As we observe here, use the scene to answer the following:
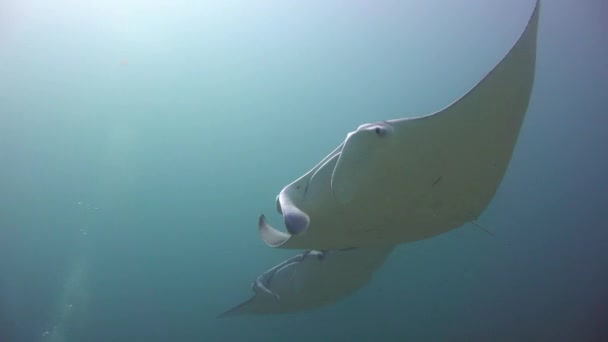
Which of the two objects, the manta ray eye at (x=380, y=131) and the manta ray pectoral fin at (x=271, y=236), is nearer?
the manta ray eye at (x=380, y=131)

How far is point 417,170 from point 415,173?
0.08 ft

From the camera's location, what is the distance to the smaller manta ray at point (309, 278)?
3709 millimetres

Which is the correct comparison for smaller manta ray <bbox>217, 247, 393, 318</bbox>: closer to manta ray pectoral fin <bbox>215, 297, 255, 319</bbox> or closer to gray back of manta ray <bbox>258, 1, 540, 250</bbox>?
manta ray pectoral fin <bbox>215, 297, 255, 319</bbox>

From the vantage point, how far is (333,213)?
95.6 inches

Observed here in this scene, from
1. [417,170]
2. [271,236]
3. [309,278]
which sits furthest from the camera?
[309,278]

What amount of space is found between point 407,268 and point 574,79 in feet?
25.4

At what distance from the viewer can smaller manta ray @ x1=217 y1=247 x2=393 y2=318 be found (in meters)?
3.71

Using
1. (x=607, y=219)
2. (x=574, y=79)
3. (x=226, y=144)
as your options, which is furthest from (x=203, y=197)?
(x=607, y=219)

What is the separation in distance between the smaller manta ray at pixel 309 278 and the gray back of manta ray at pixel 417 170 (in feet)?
3.06

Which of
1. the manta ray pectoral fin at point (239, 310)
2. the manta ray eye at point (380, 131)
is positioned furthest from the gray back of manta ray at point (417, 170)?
the manta ray pectoral fin at point (239, 310)

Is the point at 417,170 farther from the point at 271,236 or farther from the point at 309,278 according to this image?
the point at 309,278

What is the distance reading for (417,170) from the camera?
7.48ft

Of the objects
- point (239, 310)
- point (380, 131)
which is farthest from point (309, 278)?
point (380, 131)

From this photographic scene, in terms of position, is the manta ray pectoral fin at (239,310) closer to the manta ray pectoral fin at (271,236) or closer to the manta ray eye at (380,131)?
the manta ray pectoral fin at (271,236)
